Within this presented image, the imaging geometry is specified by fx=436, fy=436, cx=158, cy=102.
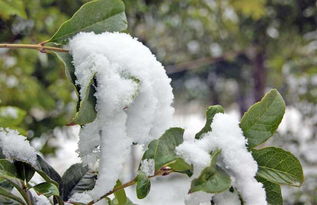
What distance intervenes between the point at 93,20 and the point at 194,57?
5.33 metres

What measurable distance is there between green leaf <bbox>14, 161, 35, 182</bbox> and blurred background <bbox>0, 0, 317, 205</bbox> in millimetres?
70

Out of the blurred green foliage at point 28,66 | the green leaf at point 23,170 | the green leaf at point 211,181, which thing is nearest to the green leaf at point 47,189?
the green leaf at point 23,170

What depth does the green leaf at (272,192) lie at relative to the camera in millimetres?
354

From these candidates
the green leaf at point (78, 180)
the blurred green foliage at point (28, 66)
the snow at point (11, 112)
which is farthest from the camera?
the blurred green foliage at point (28, 66)

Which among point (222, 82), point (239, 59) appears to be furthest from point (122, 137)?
point (222, 82)

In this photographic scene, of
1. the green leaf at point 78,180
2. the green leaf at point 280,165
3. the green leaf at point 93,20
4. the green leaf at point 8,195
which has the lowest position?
the green leaf at point 280,165

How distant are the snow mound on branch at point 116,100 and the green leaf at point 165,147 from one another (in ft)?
0.07

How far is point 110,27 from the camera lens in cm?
39

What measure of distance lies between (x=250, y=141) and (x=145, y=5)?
2031 mm

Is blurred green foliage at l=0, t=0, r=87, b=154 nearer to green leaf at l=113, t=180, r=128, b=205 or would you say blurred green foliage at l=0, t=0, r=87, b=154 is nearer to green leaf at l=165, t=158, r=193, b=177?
green leaf at l=113, t=180, r=128, b=205

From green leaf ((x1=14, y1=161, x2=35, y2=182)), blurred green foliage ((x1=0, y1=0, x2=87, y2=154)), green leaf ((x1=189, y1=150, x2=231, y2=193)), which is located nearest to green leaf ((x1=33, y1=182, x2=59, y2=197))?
green leaf ((x1=14, y1=161, x2=35, y2=182))

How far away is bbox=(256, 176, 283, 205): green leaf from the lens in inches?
13.9

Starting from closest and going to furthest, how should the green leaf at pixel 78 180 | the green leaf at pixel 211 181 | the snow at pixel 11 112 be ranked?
the green leaf at pixel 211 181, the green leaf at pixel 78 180, the snow at pixel 11 112

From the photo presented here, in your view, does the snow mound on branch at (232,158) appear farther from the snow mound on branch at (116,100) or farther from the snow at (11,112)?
the snow at (11,112)
